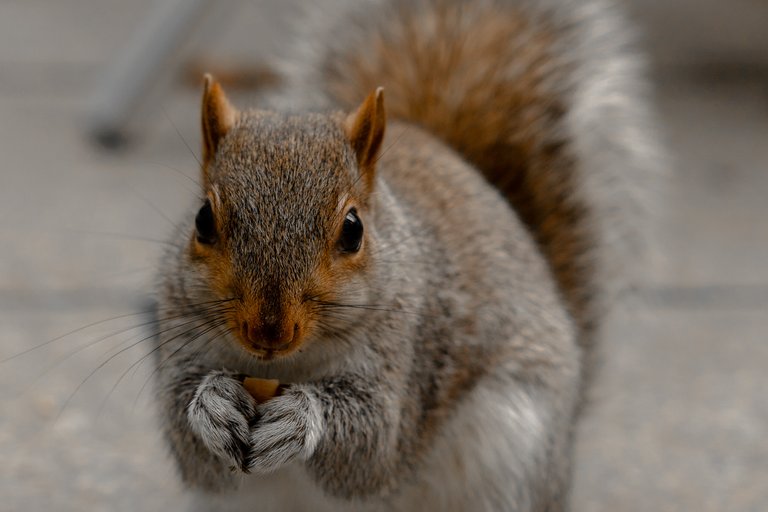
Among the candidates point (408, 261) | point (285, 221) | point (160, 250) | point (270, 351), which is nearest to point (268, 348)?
point (270, 351)

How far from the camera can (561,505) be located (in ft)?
5.92

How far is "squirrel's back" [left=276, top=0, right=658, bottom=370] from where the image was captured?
2.02 meters

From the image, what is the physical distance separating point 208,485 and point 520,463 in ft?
1.41

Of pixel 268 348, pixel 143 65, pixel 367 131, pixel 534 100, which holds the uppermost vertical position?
pixel 143 65

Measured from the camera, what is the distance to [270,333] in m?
1.30

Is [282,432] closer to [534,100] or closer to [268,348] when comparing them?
[268,348]

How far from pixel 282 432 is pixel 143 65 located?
209cm

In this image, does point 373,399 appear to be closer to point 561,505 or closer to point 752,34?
point 561,505

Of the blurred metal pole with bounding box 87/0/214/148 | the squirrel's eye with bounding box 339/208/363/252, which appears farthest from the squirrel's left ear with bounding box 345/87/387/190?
the blurred metal pole with bounding box 87/0/214/148

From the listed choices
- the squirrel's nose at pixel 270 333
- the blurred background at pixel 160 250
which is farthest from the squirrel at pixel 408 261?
the blurred background at pixel 160 250

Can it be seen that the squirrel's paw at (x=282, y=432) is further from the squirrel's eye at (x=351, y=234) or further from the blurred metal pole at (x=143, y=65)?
the blurred metal pole at (x=143, y=65)

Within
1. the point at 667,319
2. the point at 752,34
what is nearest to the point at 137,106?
the point at 667,319

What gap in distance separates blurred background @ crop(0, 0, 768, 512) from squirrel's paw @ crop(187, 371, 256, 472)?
1.17 feet

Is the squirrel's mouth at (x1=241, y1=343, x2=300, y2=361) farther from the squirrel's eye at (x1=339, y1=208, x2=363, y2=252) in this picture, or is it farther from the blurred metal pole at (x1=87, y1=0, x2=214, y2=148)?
the blurred metal pole at (x1=87, y1=0, x2=214, y2=148)
